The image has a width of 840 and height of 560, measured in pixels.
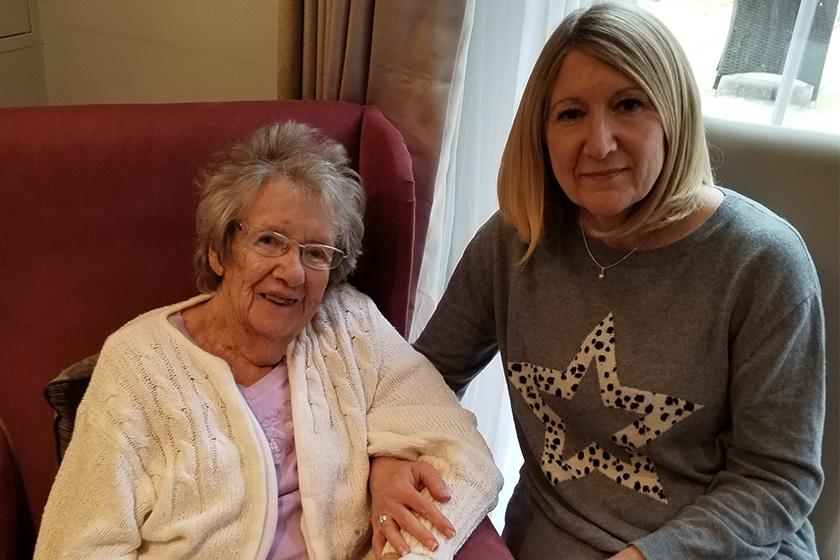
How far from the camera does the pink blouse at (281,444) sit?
1.29 metres

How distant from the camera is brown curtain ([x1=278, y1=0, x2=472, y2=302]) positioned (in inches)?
63.7

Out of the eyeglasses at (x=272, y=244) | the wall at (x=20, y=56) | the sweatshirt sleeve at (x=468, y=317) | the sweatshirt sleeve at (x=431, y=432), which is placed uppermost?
the wall at (x=20, y=56)

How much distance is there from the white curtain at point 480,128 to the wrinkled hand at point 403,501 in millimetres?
580

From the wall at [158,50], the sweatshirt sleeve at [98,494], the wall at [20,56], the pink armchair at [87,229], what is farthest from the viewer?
the wall at [20,56]

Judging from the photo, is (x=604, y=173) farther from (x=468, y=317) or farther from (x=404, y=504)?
(x=404, y=504)

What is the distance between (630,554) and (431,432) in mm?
360

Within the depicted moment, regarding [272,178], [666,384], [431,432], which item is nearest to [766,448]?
[666,384]

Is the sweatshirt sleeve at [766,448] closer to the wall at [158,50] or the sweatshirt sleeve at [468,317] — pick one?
the sweatshirt sleeve at [468,317]

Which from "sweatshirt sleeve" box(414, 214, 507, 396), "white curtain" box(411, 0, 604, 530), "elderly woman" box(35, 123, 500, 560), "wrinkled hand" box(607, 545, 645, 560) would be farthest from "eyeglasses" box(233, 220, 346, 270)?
"wrinkled hand" box(607, 545, 645, 560)

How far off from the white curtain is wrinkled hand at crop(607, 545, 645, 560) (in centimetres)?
77

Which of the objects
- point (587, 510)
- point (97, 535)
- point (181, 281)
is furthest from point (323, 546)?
point (181, 281)

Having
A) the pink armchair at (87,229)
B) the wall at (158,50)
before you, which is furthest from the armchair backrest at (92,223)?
the wall at (158,50)

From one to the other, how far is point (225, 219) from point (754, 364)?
2.72ft

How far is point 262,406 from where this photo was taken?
Answer: 1.34m
